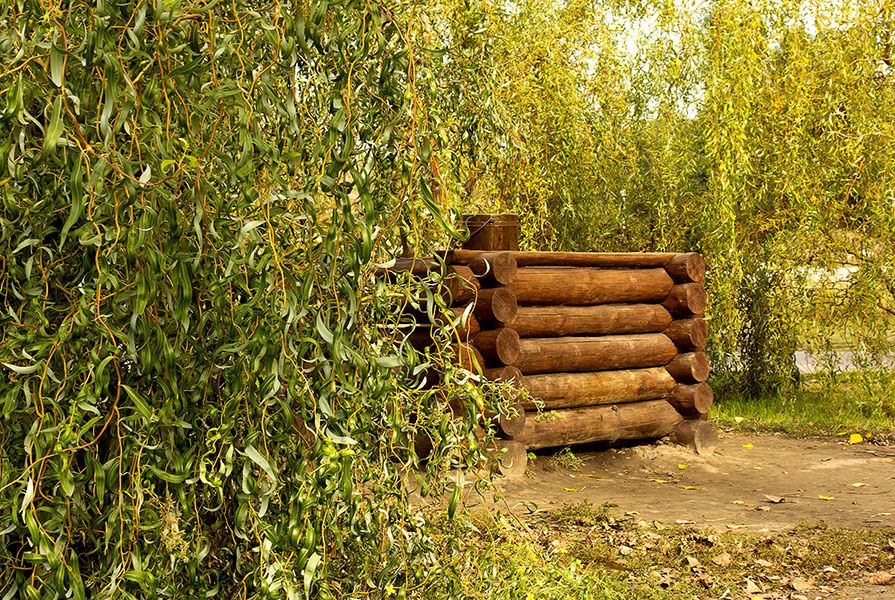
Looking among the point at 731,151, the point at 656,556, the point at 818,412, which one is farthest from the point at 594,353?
the point at 818,412

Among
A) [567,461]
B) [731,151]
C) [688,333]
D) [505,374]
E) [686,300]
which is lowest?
[567,461]

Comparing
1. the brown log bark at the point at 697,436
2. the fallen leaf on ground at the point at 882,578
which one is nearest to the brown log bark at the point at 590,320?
the brown log bark at the point at 697,436

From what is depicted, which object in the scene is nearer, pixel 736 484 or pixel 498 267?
pixel 498 267

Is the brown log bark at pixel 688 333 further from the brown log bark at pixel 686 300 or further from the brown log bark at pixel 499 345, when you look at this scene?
the brown log bark at pixel 499 345

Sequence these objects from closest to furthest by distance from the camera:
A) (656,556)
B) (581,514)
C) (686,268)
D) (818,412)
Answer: (656,556) < (581,514) < (686,268) < (818,412)

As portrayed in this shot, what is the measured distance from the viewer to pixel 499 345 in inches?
233

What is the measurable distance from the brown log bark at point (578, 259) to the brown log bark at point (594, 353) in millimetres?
555

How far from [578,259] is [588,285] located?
0.74 feet

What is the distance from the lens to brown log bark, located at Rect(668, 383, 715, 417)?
6992mm

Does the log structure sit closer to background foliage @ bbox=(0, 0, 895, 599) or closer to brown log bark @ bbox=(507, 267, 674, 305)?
brown log bark @ bbox=(507, 267, 674, 305)

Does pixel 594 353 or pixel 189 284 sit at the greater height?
pixel 189 284

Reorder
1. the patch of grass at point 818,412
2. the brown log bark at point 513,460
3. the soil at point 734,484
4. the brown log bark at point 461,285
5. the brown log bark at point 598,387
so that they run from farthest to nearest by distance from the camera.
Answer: the patch of grass at point 818,412, the brown log bark at point 598,387, the brown log bark at point 513,460, the brown log bark at point 461,285, the soil at point 734,484

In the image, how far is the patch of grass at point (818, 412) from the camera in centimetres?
787

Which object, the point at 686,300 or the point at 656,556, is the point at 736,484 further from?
the point at 656,556
